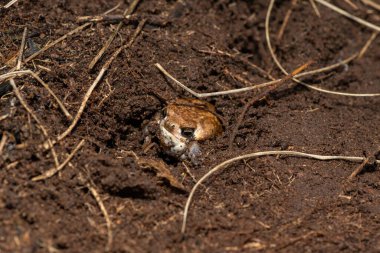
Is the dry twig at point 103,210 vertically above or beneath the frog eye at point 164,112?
beneath

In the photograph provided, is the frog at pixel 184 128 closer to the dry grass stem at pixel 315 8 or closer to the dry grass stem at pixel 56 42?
the dry grass stem at pixel 56 42

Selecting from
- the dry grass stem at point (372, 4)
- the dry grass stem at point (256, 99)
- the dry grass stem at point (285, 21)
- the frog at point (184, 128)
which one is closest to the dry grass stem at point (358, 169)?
the dry grass stem at point (256, 99)

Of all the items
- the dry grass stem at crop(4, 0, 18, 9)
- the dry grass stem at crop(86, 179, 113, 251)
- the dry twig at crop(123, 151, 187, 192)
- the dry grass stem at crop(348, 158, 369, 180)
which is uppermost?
the dry grass stem at crop(4, 0, 18, 9)

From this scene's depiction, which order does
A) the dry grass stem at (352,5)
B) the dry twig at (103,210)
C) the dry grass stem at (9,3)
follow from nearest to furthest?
1. the dry twig at (103,210)
2. the dry grass stem at (9,3)
3. the dry grass stem at (352,5)

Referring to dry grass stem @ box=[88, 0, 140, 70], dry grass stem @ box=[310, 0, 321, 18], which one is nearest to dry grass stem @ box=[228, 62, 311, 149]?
dry grass stem @ box=[310, 0, 321, 18]

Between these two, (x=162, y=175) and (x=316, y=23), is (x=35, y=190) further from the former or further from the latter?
(x=316, y=23)

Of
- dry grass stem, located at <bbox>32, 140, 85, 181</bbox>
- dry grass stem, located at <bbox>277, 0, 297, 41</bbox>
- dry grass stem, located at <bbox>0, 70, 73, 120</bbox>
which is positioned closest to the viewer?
dry grass stem, located at <bbox>32, 140, 85, 181</bbox>

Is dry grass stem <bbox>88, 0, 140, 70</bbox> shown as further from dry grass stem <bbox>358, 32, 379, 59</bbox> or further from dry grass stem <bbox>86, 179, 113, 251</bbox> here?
dry grass stem <bbox>358, 32, 379, 59</bbox>

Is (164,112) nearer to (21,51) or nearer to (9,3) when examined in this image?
(21,51)
